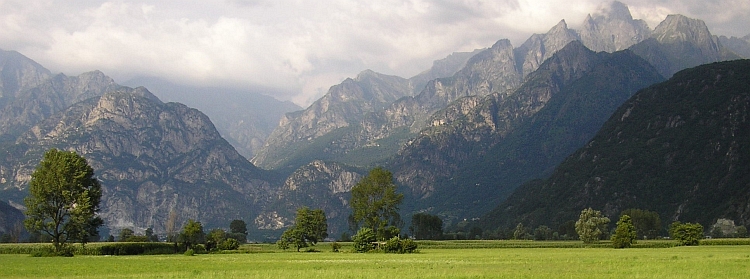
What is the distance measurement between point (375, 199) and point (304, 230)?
18075 millimetres

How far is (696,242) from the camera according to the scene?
125562mm

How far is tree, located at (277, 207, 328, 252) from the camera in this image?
126 metres

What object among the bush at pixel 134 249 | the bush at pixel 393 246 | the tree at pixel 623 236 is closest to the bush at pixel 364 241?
the bush at pixel 393 246

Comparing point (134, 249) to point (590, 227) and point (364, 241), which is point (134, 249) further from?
point (590, 227)

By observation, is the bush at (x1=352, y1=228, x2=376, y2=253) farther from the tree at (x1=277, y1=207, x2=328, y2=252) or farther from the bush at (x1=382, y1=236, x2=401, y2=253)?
the tree at (x1=277, y1=207, x2=328, y2=252)

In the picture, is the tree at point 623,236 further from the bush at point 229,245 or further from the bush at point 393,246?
the bush at point 229,245

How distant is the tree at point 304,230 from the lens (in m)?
126

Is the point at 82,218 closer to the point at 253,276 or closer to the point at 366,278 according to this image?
the point at 253,276

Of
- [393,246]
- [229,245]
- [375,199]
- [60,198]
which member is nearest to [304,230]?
[229,245]

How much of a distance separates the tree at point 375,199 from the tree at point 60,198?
54.1 metres

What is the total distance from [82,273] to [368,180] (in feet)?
300

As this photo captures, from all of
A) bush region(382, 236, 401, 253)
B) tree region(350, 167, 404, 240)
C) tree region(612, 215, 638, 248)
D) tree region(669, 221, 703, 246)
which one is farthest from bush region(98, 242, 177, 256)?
tree region(669, 221, 703, 246)

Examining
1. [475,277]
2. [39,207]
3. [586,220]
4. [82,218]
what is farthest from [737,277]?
[586,220]

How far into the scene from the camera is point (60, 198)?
106m
